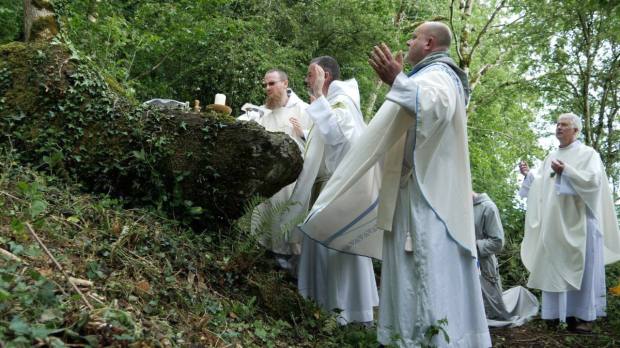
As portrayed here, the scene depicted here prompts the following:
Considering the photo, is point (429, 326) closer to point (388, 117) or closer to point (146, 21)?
point (388, 117)

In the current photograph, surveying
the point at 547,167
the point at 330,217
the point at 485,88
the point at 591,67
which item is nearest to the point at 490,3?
the point at 485,88

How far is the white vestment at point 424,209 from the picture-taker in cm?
416

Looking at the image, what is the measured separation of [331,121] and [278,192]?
3.30ft

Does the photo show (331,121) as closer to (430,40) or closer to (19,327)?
(430,40)

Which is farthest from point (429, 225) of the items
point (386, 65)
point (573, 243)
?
point (573, 243)

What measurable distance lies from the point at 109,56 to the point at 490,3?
17.1 m

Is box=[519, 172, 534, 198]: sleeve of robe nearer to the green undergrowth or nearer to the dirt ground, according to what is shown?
the dirt ground

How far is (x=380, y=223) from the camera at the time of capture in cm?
456

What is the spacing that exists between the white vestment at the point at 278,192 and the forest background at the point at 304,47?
77.4 inches

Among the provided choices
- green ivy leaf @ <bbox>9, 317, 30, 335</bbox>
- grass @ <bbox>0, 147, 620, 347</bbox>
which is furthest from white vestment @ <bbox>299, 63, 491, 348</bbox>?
green ivy leaf @ <bbox>9, 317, 30, 335</bbox>

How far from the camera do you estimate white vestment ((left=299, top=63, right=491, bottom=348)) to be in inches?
164

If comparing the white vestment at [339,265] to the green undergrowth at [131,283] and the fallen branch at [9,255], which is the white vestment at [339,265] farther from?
the fallen branch at [9,255]

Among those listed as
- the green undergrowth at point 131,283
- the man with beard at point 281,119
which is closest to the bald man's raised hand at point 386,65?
the green undergrowth at point 131,283

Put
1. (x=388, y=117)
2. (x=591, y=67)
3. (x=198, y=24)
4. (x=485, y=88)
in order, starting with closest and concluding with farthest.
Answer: (x=388, y=117) < (x=198, y=24) < (x=591, y=67) < (x=485, y=88)
